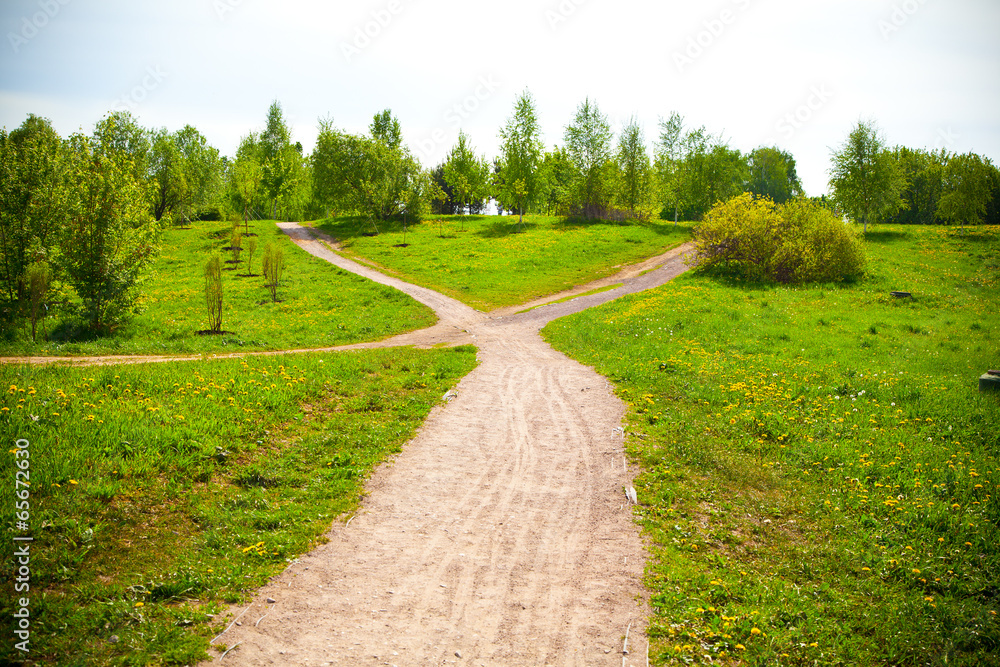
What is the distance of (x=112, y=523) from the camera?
7918 mm

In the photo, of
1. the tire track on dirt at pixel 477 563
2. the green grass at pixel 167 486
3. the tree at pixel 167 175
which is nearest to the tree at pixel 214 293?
the green grass at pixel 167 486

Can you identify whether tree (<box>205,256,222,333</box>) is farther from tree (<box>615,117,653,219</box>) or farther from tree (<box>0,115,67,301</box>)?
tree (<box>615,117,653,219</box>)

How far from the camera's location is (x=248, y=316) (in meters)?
28.1

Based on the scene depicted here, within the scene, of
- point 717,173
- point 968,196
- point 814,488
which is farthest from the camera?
point 717,173

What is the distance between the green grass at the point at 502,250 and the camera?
1453 inches

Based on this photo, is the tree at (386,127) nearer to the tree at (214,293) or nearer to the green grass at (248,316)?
the green grass at (248,316)

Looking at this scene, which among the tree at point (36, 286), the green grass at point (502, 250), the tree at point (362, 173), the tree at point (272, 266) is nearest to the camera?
the tree at point (36, 286)

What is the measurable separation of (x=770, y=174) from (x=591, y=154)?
68.9 m

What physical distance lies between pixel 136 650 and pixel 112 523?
2.69 m

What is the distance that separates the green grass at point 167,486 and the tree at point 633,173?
186 ft

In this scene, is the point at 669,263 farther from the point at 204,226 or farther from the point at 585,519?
the point at 204,226

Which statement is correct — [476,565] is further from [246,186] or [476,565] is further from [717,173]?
[717,173]

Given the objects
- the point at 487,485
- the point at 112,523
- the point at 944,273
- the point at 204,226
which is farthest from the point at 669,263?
the point at 204,226

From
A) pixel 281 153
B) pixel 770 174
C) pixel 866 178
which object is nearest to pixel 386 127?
pixel 281 153
